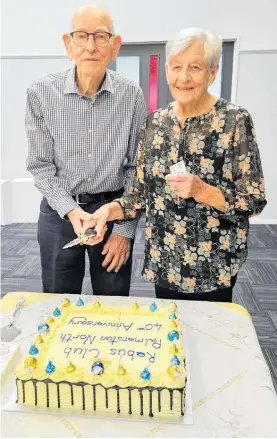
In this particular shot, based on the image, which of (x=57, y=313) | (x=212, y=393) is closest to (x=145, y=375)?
(x=212, y=393)

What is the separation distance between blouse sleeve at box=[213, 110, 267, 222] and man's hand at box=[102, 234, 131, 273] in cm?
50

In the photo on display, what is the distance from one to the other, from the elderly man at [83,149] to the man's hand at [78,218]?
0.12 ft

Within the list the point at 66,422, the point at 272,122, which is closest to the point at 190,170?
the point at 66,422

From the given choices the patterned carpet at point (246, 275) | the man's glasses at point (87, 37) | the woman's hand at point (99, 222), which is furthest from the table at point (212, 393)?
the patterned carpet at point (246, 275)

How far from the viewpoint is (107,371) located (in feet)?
3.19

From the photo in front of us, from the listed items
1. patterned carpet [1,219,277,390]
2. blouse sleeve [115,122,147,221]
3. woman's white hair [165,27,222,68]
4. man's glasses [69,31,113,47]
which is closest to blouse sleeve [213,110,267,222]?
woman's white hair [165,27,222,68]

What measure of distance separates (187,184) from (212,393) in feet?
1.93

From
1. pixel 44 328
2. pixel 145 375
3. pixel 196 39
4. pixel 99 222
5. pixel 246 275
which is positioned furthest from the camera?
pixel 246 275

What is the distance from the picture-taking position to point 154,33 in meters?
4.96

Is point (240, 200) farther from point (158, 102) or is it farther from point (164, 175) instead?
point (158, 102)

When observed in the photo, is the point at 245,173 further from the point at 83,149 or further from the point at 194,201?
the point at 83,149

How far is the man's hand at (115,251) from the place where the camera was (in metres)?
1.70

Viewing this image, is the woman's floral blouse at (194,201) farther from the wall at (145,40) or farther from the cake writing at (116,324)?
the wall at (145,40)

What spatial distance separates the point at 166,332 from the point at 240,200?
1.53 feet
